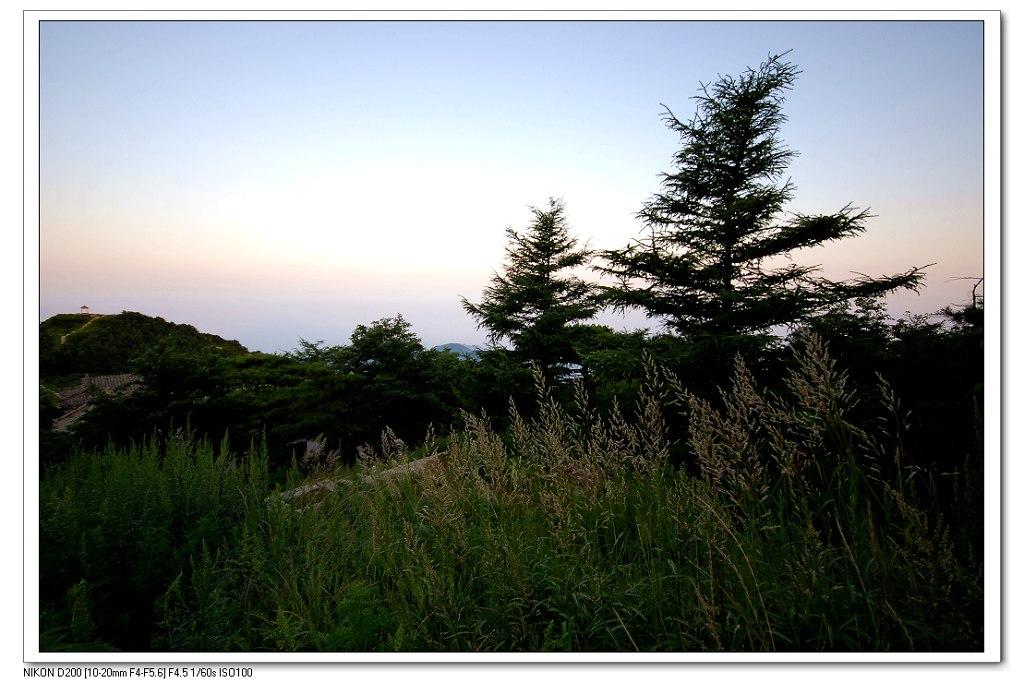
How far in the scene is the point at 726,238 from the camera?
5.47m

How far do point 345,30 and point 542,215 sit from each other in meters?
4.11

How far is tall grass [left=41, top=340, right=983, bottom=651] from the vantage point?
1.87m

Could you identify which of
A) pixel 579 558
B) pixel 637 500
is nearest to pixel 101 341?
pixel 579 558

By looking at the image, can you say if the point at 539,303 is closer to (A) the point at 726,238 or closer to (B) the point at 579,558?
(A) the point at 726,238

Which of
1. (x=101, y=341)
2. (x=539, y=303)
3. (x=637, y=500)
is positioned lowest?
(x=637, y=500)

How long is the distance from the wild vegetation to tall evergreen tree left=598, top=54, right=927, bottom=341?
0.03 m

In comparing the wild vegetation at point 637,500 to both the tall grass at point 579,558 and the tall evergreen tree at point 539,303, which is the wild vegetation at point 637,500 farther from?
the tall evergreen tree at point 539,303

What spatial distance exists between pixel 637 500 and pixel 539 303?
19.9ft

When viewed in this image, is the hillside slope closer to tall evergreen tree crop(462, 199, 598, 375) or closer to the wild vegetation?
the wild vegetation

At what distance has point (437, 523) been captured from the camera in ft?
7.98

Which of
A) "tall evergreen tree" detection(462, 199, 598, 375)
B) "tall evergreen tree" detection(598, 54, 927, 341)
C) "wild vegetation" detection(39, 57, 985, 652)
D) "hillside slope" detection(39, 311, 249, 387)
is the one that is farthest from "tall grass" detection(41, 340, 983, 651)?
"tall evergreen tree" detection(462, 199, 598, 375)

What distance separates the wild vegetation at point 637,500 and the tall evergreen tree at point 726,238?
29mm
